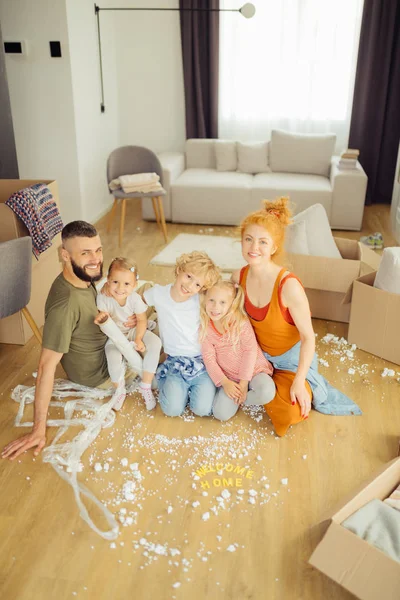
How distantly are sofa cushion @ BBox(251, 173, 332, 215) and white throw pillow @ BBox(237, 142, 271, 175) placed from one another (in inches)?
12.3

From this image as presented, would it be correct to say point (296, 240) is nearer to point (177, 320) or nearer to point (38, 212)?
point (177, 320)

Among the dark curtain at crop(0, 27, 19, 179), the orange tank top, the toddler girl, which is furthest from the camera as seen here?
the dark curtain at crop(0, 27, 19, 179)

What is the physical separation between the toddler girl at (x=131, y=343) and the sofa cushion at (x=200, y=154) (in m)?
3.30

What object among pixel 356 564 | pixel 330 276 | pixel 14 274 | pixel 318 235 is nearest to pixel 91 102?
pixel 318 235

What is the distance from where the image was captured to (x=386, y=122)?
555cm

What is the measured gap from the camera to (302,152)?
208 inches

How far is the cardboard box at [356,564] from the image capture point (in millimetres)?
1496

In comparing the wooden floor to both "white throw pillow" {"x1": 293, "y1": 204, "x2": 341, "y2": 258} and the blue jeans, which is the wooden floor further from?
"white throw pillow" {"x1": 293, "y1": 204, "x2": 341, "y2": 258}

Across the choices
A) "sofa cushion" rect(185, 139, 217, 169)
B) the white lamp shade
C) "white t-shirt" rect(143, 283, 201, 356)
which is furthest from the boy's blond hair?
the white lamp shade

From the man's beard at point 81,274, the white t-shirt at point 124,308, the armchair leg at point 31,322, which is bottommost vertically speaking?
the armchair leg at point 31,322

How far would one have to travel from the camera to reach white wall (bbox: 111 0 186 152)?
5.57m

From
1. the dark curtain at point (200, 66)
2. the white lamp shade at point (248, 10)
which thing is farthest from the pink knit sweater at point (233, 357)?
the dark curtain at point (200, 66)

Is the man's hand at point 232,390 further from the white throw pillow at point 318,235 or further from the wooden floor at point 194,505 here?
the white throw pillow at point 318,235

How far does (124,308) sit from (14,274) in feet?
1.81
